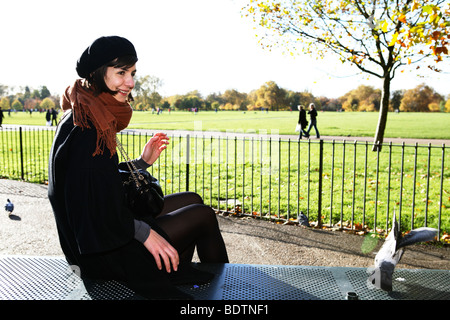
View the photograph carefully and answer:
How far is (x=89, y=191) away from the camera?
6.33ft

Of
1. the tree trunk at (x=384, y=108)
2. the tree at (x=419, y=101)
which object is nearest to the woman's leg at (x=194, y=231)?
the tree trunk at (x=384, y=108)

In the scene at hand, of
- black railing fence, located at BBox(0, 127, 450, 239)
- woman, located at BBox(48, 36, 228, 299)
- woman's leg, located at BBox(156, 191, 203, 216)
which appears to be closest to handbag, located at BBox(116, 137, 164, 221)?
woman, located at BBox(48, 36, 228, 299)

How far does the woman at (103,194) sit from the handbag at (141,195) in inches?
3.0

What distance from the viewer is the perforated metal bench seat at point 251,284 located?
2.02 metres

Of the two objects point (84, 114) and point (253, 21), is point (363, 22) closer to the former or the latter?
point (253, 21)

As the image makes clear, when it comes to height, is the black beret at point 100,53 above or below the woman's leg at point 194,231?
above

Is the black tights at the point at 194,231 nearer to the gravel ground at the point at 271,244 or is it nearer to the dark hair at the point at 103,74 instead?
the dark hair at the point at 103,74

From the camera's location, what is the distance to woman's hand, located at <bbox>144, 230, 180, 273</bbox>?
210 cm

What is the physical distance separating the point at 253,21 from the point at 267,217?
486 inches

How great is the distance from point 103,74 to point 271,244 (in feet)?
12.5

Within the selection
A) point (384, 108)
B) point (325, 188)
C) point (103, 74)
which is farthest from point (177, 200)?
point (384, 108)

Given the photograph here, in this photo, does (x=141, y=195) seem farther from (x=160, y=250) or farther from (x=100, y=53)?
(x=100, y=53)

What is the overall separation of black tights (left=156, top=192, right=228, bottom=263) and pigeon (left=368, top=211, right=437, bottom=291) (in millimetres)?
909
